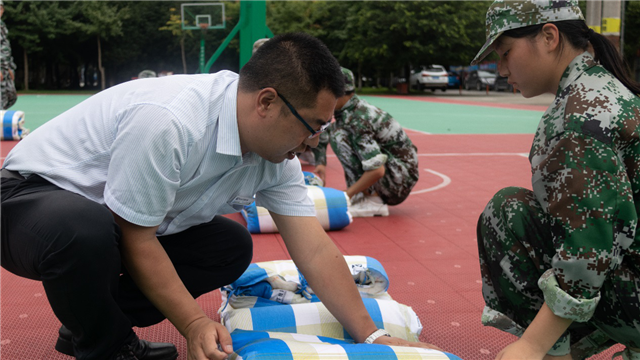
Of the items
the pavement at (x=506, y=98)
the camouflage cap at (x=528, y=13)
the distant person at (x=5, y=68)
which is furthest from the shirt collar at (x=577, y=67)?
the pavement at (x=506, y=98)

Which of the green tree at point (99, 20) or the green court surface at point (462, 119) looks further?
the green tree at point (99, 20)

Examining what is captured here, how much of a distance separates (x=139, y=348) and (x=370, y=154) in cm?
282

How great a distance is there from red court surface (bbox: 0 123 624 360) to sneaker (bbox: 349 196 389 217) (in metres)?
0.08

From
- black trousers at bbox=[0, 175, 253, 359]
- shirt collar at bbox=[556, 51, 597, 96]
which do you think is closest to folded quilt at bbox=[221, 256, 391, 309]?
black trousers at bbox=[0, 175, 253, 359]

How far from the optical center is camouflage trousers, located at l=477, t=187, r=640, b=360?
6.28ft

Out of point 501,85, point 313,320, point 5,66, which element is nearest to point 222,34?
point 501,85

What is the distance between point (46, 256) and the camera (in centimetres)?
193

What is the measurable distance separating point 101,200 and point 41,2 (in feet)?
120

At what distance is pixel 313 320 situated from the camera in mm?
2449

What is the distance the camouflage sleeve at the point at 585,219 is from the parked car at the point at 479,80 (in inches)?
1216

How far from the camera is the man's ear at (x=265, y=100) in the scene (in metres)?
1.93

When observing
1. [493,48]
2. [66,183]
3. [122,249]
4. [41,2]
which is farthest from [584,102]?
[41,2]

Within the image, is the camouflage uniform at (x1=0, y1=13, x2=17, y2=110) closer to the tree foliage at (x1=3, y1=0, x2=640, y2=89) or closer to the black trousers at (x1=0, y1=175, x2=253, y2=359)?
the black trousers at (x1=0, y1=175, x2=253, y2=359)

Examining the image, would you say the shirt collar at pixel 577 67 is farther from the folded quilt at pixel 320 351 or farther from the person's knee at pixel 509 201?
the folded quilt at pixel 320 351
